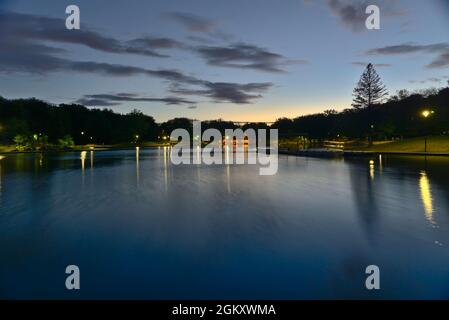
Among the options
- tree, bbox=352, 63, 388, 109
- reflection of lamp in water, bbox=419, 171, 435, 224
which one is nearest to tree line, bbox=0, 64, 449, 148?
tree, bbox=352, 63, 388, 109

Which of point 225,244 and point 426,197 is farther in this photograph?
point 426,197

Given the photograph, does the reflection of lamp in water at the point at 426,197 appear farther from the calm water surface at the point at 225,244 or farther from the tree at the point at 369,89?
the tree at the point at 369,89

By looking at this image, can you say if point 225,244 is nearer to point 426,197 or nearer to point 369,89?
point 426,197

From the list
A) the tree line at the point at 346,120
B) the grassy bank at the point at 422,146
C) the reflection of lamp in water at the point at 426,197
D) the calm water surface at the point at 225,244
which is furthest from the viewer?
the tree line at the point at 346,120

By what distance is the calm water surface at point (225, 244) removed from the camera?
5.45 m

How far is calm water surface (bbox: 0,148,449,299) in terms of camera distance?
5.45 meters

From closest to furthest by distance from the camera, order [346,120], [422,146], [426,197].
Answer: [426,197]
[422,146]
[346,120]

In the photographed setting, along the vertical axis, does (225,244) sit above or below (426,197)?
below

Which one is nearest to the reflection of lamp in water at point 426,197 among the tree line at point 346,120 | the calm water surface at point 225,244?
the calm water surface at point 225,244

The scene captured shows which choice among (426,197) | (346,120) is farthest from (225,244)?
(346,120)

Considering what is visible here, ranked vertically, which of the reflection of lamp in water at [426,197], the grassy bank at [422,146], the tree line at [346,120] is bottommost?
the reflection of lamp in water at [426,197]

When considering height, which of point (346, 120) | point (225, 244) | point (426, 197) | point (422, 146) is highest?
point (346, 120)

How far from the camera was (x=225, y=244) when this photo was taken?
7.54m
